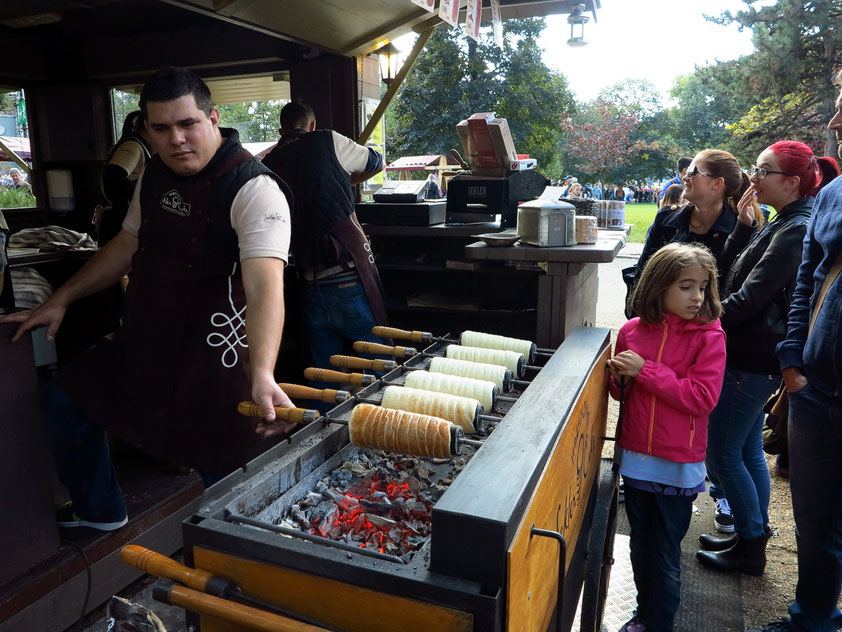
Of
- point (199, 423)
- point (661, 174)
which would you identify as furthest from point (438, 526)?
point (661, 174)

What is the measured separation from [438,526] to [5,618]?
1898mm

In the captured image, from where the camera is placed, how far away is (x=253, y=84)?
6.36 metres

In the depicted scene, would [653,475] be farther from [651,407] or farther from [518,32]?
[518,32]

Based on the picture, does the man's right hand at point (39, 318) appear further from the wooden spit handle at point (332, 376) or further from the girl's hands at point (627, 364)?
the girl's hands at point (627, 364)

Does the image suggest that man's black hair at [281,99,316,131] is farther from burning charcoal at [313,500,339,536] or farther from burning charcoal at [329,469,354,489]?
burning charcoal at [313,500,339,536]

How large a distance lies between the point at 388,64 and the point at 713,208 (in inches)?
141

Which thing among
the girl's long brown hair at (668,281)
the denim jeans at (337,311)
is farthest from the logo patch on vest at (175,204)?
the girl's long brown hair at (668,281)

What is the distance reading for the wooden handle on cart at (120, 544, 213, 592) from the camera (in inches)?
49.9

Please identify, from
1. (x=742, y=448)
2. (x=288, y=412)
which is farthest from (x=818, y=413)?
(x=288, y=412)

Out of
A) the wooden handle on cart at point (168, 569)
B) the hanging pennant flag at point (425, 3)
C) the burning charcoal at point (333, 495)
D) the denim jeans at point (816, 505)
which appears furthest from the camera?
the hanging pennant flag at point (425, 3)

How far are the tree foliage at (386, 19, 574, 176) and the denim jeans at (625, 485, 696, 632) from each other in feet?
66.1

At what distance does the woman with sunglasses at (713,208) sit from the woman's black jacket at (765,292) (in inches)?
10.2

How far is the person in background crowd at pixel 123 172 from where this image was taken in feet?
12.9

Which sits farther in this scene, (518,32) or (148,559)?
(518,32)
